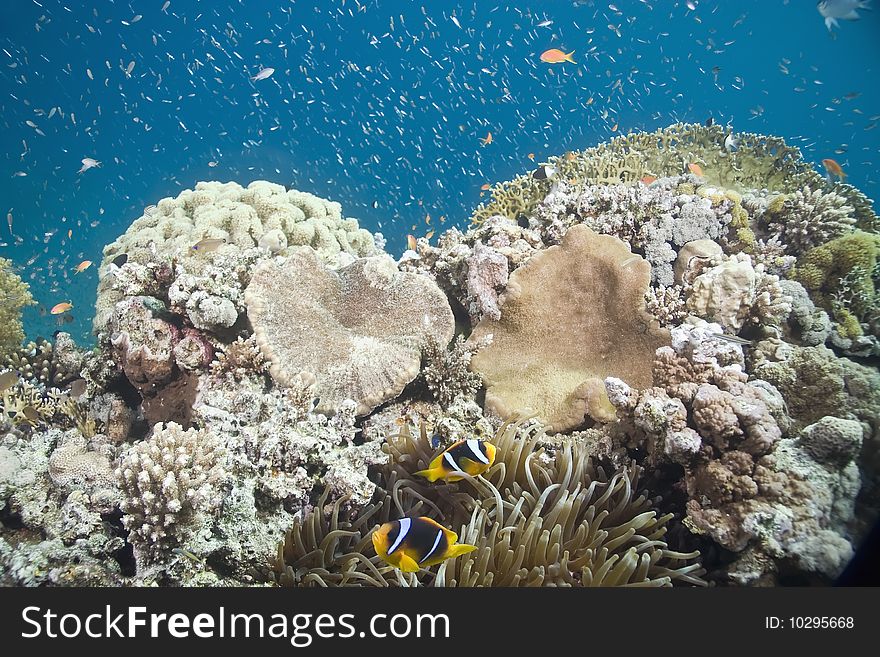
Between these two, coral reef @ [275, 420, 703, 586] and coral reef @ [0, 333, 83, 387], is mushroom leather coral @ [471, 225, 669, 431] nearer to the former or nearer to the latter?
coral reef @ [275, 420, 703, 586]

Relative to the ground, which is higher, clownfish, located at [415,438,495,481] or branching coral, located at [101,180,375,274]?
branching coral, located at [101,180,375,274]

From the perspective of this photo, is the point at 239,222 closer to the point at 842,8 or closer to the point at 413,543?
the point at 413,543

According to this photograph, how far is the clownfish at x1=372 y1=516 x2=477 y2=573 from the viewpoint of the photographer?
2213 mm

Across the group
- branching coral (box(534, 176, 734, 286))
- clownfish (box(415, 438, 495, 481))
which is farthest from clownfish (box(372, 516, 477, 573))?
branching coral (box(534, 176, 734, 286))

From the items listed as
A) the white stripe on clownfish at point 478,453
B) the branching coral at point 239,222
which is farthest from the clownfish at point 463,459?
the branching coral at point 239,222

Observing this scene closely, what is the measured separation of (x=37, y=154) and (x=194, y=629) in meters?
68.3

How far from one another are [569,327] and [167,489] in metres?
3.92

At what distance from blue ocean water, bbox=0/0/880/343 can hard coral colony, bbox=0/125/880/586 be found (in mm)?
36747

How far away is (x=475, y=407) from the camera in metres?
4.40

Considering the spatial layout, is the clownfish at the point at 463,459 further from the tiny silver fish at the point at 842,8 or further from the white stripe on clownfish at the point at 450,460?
the tiny silver fish at the point at 842,8

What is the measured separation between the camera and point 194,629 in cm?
207

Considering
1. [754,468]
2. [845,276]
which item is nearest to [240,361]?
[754,468]

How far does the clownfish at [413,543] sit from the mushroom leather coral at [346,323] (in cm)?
224

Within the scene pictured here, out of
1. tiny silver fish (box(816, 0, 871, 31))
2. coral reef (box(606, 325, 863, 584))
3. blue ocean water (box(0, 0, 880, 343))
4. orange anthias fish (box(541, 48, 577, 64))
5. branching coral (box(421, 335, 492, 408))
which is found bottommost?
coral reef (box(606, 325, 863, 584))
